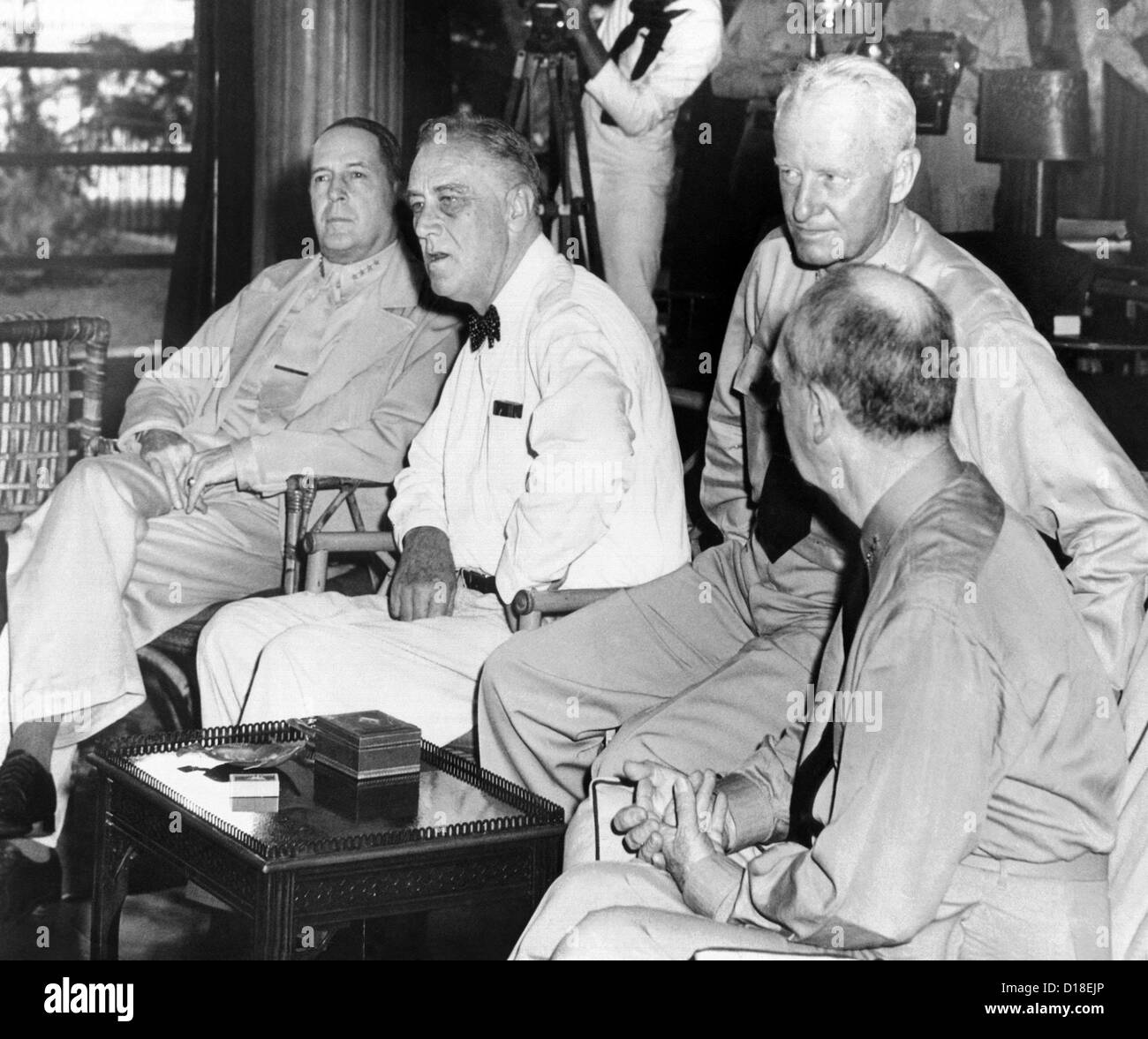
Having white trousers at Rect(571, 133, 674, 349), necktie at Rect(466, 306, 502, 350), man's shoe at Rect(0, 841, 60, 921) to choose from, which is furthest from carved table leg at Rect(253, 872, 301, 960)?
white trousers at Rect(571, 133, 674, 349)

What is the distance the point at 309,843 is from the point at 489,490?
1.20 metres

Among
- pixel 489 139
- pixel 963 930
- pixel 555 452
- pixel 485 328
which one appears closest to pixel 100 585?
pixel 485 328

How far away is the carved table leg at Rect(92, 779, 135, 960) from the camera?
2.65m

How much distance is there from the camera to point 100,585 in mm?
3553

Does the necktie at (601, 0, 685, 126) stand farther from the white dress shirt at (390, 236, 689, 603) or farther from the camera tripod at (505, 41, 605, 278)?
the white dress shirt at (390, 236, 689, 603)

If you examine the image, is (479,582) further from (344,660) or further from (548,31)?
(548,31)

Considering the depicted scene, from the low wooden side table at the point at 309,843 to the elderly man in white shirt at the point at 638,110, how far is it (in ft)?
8.36

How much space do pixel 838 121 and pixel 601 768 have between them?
46.2 inches

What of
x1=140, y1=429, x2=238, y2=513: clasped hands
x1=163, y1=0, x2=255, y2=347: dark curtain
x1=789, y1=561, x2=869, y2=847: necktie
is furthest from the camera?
x1=163, y1=0, x2=255, y2=347: dark curtain

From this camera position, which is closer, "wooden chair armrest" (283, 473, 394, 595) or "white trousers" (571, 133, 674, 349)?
"wooden chair armrest" (283, 473, 394, 595)

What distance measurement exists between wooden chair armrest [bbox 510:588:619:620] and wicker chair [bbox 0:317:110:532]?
1592 mm

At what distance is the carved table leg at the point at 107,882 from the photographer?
8.69 ft

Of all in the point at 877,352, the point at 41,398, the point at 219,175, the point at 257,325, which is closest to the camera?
the point at 877,352

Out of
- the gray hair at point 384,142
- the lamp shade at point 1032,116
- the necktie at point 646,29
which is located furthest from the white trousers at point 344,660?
the necktie at point 646,29
